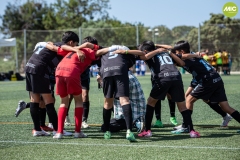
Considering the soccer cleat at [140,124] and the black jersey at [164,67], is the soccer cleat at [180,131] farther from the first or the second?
the black jersey at [164,67]

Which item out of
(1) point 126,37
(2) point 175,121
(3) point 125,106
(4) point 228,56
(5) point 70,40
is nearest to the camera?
(3) point 125,106

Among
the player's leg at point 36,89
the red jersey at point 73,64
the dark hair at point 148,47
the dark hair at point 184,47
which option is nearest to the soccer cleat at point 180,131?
the dark hair at point 184,47

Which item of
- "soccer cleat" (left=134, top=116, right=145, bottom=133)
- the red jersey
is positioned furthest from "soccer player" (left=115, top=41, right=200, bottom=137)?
the red jersey

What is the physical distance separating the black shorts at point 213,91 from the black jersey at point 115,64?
145 cm

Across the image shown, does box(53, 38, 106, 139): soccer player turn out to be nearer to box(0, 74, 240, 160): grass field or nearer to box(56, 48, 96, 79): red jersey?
box(56, 48, 96, 79): red jersey

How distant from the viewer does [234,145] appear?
6.82 metres

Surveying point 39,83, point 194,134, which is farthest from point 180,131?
point 39,83

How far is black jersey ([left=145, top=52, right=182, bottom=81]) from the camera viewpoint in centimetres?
799

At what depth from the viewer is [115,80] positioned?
7738 mm

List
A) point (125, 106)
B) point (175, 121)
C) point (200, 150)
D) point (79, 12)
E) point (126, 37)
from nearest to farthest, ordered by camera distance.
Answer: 1. point (200, 150)
2. point (125, 106)
3. point (175, 121)
4. point (126, 37)
5. point (79, 12)

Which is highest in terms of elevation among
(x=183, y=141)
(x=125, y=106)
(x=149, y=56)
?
(x=149, y=56)

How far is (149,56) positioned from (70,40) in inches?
55.9

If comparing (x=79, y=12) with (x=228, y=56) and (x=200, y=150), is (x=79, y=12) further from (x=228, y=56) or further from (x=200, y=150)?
(x=200, y=150)

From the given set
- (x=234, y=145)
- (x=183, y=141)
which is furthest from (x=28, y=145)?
(x=234, y=145)
